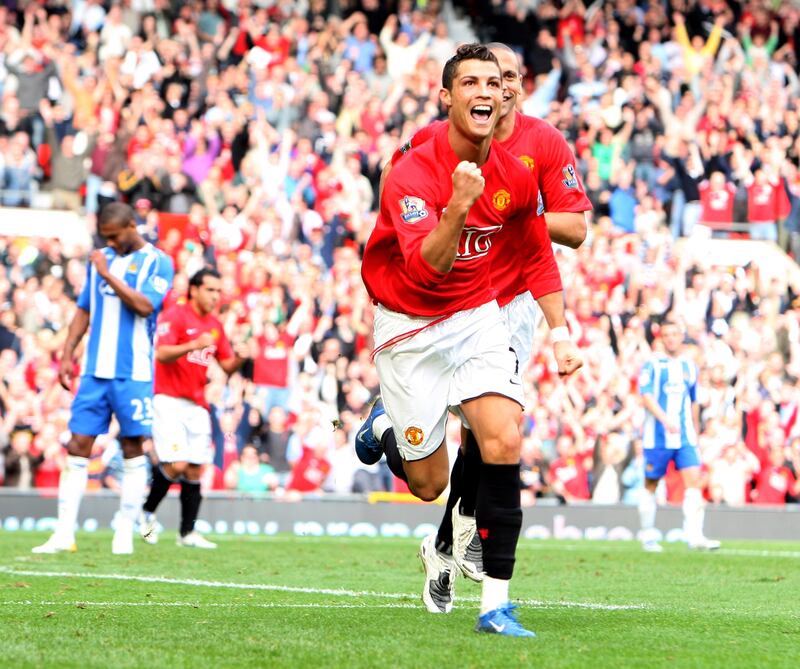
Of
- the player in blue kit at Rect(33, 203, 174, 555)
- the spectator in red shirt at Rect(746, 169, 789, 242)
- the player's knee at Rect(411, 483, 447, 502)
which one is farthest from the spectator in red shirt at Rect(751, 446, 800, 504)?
the player's knee at Rect(411, 483, 447, 502)

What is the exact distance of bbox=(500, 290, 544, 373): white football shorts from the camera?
312 inches

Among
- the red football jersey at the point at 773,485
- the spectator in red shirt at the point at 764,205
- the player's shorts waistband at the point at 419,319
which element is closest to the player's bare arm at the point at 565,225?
the player's shorts waistband at the point at 419,319

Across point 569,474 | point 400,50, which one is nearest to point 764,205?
point 400,50

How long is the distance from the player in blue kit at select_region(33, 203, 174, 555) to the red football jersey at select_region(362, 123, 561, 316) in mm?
4861

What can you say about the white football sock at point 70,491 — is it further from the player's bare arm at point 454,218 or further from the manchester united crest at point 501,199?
the player's bare arm at point 454,218

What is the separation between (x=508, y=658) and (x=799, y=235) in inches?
765

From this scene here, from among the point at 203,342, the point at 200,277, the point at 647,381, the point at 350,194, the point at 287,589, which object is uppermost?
the point at 350,194

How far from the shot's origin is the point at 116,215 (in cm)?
1117

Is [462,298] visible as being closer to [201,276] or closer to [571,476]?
[201,276]

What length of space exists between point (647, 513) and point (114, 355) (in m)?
6.32

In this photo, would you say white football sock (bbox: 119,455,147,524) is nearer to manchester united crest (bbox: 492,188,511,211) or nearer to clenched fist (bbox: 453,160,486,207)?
manchester united crest (bbox: 492,188,511,211)

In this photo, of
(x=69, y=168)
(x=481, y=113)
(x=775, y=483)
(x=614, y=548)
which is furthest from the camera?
(x=69, y=168)

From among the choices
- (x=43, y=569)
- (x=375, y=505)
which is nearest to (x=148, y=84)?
(x=375, y=505)

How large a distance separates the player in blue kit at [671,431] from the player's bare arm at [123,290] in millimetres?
5934
